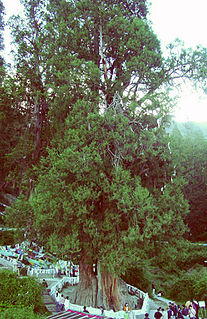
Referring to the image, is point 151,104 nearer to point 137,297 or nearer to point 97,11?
point 97,11

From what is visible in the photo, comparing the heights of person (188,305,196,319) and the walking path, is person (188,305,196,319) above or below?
above

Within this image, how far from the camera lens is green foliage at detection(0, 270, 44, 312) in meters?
12.3

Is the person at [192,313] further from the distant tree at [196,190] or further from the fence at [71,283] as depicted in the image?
the distant tree at [196,190]

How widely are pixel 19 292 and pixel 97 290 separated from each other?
19.0ft

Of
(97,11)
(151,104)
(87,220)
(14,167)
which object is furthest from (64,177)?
(14,167)

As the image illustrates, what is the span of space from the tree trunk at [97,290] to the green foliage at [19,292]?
432 cm

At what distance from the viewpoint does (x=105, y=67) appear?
59.8 ft

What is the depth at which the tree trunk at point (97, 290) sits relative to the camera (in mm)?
16453

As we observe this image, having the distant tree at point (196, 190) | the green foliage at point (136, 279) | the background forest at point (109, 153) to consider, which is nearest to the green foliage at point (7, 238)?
the background forest at point (109, 153)

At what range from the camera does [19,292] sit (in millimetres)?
12703

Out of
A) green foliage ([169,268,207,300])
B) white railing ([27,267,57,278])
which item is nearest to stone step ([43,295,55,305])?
white railing ([27,267,57,278])

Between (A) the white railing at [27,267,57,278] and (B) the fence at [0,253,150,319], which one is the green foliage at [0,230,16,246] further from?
(A) the white railing at [27,267,57,278]

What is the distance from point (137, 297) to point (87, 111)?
12.5 metres

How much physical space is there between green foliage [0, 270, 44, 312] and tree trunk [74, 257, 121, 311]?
4.32 meters
